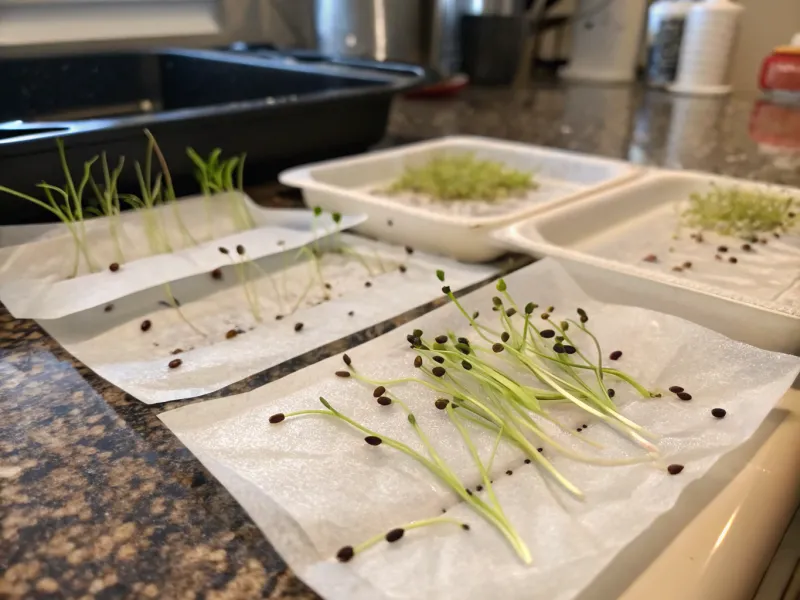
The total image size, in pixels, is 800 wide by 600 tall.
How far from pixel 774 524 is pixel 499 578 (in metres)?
0.21

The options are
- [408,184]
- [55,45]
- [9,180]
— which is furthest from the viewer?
[55,45]

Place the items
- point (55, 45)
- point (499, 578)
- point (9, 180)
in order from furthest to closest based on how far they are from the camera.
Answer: point (55, 45) < point (9, 180) < point (499, 578)

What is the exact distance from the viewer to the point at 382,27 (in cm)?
172

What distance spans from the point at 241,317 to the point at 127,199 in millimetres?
265

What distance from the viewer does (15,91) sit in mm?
A: 1243

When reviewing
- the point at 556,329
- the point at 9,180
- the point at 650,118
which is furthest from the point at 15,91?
the point at 650,118

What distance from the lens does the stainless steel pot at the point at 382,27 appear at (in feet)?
5.57

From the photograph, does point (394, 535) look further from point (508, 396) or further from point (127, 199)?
point (127, 199)

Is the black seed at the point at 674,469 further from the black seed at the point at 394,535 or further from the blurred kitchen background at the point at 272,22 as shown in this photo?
the blurred kitchen background at the point at 272,22

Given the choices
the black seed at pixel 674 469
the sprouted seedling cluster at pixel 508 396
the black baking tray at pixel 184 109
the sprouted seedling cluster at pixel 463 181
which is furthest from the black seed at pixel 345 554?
the sprouted seedling cluster at pixel 463 181

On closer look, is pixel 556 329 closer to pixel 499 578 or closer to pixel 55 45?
pixel 499 578

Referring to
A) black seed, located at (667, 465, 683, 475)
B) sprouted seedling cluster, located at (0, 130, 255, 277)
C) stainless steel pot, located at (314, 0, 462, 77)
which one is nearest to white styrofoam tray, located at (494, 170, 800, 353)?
black seed, located at (667, 465, 683, 475)

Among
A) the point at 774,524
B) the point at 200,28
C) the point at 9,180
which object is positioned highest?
the point at 200,28

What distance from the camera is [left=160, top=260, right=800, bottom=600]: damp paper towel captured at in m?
0.40
